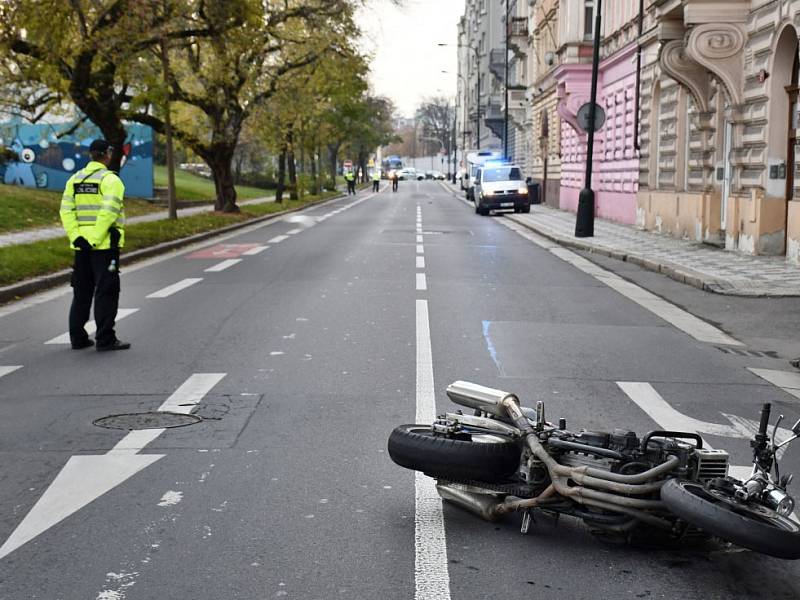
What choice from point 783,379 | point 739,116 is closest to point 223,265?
point 739,116

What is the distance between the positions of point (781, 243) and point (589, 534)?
16.4 m

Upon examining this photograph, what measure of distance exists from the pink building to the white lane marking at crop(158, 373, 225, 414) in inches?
978

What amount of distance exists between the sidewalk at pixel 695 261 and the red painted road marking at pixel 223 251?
721 cm

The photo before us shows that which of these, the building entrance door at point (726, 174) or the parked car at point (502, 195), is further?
the parked car at point (502, 195)

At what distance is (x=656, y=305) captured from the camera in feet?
46.1

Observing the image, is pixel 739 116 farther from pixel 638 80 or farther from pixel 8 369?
pixel 8 369

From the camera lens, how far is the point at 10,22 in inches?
737

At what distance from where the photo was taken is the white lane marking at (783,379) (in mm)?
8781

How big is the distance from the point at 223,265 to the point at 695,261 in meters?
8.09

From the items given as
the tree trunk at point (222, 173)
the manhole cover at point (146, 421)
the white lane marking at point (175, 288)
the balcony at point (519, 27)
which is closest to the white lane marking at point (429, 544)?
the manhole cover at point (146, 421)

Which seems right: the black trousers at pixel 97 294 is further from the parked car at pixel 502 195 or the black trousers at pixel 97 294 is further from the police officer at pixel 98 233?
the parked car at pixel 502 195

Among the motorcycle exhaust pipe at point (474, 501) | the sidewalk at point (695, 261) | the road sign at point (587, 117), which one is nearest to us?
the motorcycle exhaust pipe at point (474, 501)

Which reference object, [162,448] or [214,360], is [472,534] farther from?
[214,360]

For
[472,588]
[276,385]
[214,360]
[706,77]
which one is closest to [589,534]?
[472,588]
